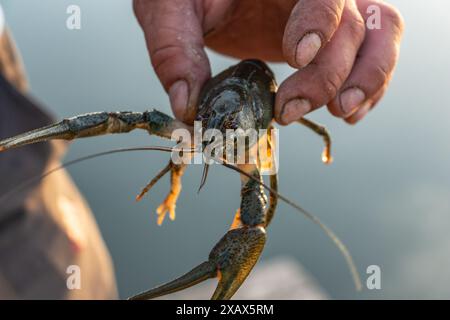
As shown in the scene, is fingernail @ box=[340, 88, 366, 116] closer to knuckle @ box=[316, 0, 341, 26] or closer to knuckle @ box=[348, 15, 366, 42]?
knuckle @ box=[348, 15, 366, 42]

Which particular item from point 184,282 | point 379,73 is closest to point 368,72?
point 379,73

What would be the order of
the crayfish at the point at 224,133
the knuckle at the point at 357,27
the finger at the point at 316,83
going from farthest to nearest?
the knuckle at the point at 357,27 → the finger at the point at 316,83 → the crayfish at the point at 224,133

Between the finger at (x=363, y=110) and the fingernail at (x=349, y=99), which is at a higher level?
the fingernail at (x=349, y=99)

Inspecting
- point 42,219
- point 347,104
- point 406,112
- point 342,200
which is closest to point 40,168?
point 42,219

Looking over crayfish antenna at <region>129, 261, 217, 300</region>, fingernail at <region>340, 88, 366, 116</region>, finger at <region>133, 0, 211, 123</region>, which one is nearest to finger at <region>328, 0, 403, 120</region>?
fingernail at <region>340, 88, 366, 116</region>

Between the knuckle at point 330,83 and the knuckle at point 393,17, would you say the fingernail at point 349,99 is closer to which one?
the knuckle at point 330,83

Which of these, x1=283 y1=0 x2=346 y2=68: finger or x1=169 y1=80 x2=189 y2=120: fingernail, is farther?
x1=169 y1=80 x2=189 y2=120: fingernail

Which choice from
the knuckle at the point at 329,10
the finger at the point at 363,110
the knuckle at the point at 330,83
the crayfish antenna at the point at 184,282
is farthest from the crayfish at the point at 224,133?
the finger at the point at 363,110
